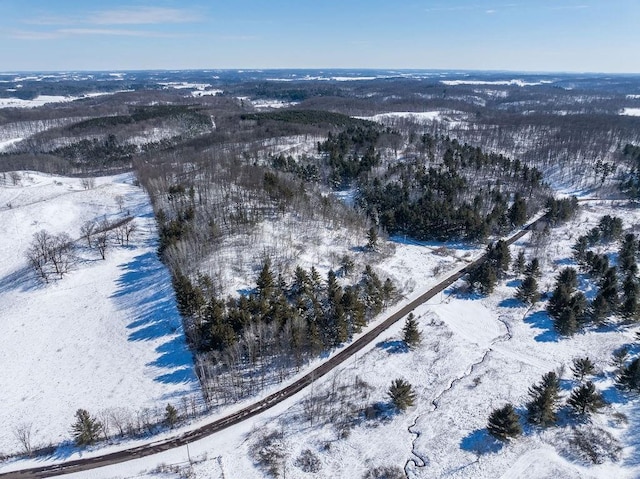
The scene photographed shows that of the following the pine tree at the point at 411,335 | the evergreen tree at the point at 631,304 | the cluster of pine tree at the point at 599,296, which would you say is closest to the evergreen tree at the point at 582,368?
the cluster of pine tree at the point at 599,296

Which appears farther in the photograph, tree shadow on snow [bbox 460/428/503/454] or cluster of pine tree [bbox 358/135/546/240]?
cluster of pine tree [bbox 358/135/546/240]

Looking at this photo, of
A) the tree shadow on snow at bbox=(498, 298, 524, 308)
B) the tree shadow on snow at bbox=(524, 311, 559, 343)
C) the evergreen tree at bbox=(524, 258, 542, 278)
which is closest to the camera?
the tree shadow on snow at bbox=(524, 311, 559, 343)

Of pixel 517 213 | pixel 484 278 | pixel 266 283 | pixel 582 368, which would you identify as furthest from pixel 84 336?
pixel 517 213

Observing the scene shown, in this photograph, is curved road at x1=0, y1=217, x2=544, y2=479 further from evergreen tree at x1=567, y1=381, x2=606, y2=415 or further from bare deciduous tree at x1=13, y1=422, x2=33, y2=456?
evergreen tree at x1=567, y1=381, x2=606, y2=415

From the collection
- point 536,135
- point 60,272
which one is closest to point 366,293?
point 60,272

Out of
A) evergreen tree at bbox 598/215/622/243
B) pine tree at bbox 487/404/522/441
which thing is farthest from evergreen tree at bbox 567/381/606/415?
evergreen tree at bbox 598/215/622/243

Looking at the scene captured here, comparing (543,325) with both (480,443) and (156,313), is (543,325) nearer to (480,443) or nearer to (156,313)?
(480,443)
